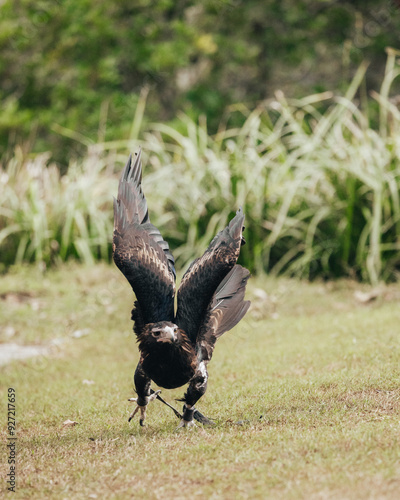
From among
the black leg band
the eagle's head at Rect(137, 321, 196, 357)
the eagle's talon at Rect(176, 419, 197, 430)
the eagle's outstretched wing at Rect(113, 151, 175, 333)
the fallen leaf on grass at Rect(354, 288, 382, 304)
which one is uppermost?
the eagle's outstretched wing at Rect(113, 151, 175, 333)

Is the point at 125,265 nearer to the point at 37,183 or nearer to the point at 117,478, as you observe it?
the point at 117,478

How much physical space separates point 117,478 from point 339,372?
6.73 ft

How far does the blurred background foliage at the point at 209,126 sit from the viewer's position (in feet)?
26.9

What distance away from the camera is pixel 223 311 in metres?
Result: 4.30

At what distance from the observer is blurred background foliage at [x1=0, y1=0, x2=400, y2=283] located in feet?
26.9

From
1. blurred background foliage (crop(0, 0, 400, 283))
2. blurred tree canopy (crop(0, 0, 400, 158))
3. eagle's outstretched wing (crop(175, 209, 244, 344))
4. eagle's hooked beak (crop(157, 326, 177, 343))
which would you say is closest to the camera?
eagle's hooked beak (crop(157, 326, 177, 343))

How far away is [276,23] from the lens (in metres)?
14.6

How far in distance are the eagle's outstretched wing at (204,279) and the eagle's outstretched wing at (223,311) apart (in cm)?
10

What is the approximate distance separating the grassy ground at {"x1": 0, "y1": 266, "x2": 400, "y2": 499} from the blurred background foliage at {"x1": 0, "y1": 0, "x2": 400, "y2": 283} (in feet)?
2.82

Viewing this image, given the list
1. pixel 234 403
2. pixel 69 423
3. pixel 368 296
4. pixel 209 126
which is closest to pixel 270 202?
pixel 368 296

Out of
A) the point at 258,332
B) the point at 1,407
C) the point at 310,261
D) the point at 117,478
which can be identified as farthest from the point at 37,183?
the point at 117,478

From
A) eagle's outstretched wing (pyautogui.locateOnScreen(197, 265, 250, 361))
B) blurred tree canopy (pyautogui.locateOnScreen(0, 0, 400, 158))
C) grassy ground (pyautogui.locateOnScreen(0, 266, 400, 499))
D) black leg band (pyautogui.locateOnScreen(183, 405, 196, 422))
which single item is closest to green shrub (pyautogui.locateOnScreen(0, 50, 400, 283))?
grassy ground (pyautogui.locateOnScreen(0, 266, 400, 499))

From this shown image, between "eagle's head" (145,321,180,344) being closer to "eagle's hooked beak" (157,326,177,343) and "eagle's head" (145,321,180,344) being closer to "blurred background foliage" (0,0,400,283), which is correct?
"eagle's hooked beak" (157,326,177,343)

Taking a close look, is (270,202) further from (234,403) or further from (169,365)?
(169,365)
